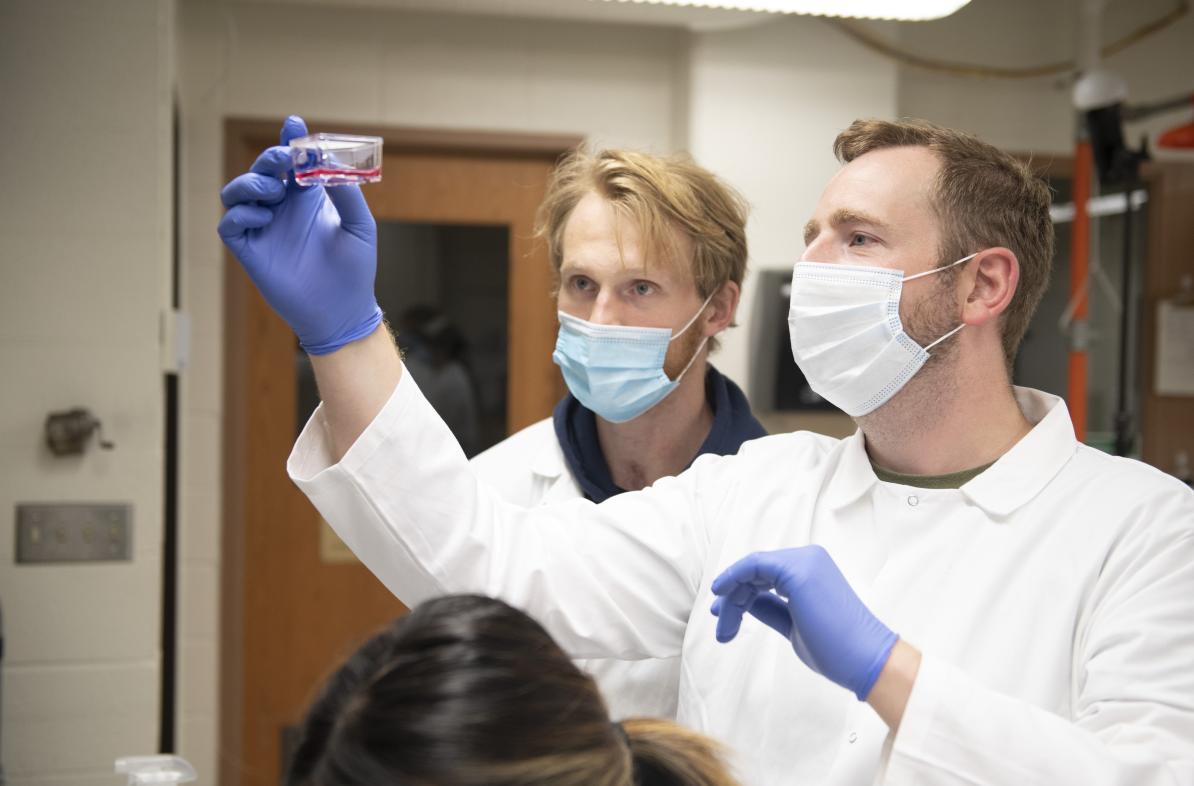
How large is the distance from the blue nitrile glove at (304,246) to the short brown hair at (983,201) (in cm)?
62

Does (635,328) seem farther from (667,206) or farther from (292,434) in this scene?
(292,434)

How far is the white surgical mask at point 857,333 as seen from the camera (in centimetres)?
121

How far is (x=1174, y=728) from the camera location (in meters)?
0.90

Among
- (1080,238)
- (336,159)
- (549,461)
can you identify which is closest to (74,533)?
(549,461)

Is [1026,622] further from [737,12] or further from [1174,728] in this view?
[737,12]

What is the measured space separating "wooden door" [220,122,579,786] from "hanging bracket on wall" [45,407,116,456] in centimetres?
78

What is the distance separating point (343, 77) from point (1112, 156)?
2079 millimetres

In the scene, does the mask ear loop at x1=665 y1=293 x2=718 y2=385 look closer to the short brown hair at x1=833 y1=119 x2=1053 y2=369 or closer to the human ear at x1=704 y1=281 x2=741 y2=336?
the human ear at x1=704 y1=281 x2=741 y2=336

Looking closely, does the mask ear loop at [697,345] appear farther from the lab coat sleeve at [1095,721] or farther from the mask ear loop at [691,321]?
the lab coat sleeve at [1095,721]

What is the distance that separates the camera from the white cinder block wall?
218 centimetres

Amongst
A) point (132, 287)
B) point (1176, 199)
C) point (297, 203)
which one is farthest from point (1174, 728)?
point (1176, 199)

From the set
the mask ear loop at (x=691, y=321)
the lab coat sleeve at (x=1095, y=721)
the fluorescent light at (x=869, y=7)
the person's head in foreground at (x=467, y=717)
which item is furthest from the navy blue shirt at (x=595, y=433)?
the fluorescent light at (x=869, y=7)

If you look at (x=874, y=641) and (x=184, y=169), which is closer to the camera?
(x=874, y=641)

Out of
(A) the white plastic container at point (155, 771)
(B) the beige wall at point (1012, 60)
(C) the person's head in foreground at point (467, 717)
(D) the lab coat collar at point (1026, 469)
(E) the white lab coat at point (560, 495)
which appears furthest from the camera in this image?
(B) the beige wall at point (1012, 60)
